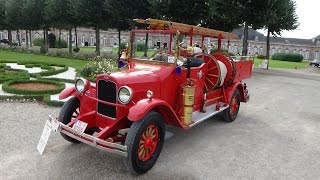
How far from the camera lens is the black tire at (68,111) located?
6.01m

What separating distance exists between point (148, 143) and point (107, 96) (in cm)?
116

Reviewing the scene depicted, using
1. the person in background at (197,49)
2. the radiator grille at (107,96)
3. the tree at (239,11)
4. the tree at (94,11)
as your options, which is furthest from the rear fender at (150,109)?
the tree at (94,11)

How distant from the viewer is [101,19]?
2695 centimetres

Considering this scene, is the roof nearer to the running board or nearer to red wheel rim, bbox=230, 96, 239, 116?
the running board

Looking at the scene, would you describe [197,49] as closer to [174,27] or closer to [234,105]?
[174,27]

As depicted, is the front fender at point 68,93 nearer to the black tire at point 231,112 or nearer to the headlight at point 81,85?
the headlight at point 81,85

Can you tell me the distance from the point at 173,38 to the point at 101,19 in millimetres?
21751

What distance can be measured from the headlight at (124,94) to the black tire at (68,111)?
1.40 m

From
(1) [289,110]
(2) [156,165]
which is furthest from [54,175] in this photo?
(1) [289,110]

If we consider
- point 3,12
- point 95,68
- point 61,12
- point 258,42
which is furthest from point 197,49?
point 258,42

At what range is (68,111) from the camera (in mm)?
6035

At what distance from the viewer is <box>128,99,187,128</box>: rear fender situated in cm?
485

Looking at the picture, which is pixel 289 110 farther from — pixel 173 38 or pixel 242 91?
pixel 173 38

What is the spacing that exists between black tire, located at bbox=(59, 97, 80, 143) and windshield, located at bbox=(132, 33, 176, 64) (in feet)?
5.67
